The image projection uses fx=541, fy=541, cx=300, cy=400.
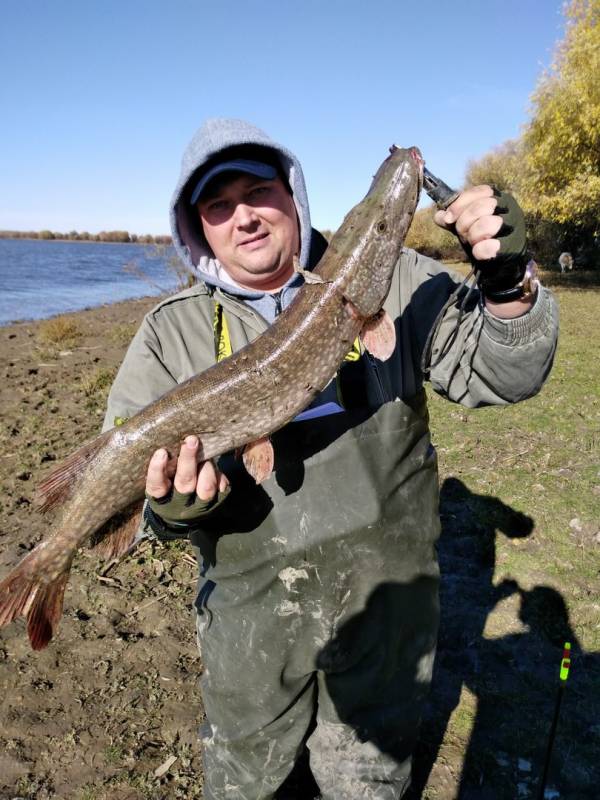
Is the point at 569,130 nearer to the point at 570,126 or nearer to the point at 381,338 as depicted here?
the point at 570,126

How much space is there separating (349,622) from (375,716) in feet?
1.66

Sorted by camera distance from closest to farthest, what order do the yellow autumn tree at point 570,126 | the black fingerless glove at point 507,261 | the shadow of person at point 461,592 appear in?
the black fingerless glove at point 507,261 → the shadow of person at point 461,592 → the yellow autumn tree at point 570,126

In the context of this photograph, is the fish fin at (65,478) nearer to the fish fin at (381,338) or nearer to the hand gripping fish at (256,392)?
the hand gripping fish at (256,392)

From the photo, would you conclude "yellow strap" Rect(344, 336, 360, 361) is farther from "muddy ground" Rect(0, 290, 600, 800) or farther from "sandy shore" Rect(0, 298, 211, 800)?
"sandy shore" Rect(0, 298, 211, 800)

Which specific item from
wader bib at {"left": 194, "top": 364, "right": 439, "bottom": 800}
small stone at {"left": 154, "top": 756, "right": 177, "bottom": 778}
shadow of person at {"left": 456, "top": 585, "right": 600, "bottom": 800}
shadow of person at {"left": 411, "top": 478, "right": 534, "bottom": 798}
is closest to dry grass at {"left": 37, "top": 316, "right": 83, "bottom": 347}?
shadow of person at {"left": 411, "top": 478, "right": 534, "bottom": 798}

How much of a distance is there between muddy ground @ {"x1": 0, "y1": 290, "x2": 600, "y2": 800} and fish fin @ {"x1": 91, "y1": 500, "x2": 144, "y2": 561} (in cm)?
138

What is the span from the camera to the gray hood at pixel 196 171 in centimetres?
250

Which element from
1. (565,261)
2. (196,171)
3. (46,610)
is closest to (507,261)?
(196,171)

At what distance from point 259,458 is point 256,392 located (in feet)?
0.91

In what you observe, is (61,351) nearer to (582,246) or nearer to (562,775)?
(562,775)

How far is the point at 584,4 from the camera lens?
19797mm

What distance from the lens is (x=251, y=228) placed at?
97.4 inches

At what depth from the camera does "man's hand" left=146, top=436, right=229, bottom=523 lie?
2189 mm

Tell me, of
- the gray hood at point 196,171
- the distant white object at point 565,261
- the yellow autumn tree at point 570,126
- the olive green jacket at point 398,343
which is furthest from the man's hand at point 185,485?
the distant white object at point 565,261
